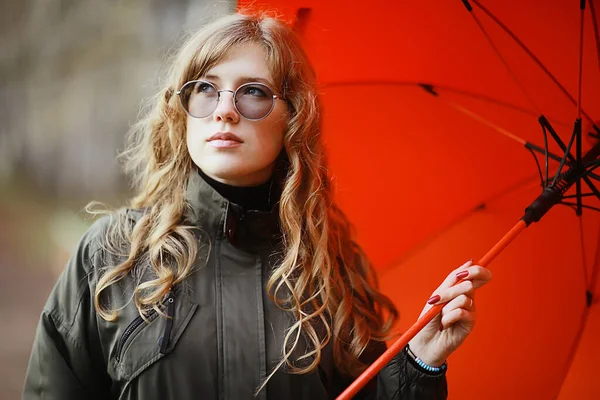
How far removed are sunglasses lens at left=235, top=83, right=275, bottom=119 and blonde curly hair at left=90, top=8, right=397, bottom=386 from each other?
0.07m

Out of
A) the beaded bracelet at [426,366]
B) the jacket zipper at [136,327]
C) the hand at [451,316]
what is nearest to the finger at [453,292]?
the hand at [451,316]

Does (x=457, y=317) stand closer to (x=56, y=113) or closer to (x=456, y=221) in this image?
(x=456, y=221)

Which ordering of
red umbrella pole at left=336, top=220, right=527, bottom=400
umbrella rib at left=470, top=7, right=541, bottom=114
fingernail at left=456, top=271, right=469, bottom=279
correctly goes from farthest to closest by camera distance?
1. umbrella rib at left=470, top=7, right=541, bottom=114
2. fingernail at left=456, top=271, right=469, bottom=279
3. red umbrella pole at left=336, top=220, right=527, bottom=400

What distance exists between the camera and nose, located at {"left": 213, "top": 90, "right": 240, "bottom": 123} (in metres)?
1.80

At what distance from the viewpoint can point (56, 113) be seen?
2.71 meters

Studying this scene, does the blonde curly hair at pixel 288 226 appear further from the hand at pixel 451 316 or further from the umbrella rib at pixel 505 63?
the umbrella rib at pixel 505 63

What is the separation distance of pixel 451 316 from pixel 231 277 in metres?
0.59

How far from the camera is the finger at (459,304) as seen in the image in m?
1.77

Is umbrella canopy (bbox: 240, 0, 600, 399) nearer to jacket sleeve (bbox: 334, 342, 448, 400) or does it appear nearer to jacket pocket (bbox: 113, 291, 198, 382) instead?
jacket sleeve (bbox: 334, 342, 448, 400)

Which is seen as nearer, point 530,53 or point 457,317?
point 457,317

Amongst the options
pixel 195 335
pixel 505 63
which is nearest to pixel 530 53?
pixel 505 63

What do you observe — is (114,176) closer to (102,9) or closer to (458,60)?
(102,9)

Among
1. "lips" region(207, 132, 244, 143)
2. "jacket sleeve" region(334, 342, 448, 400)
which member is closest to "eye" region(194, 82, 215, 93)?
"lips" region(207, 132, 244, 143)

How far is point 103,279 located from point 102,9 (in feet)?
4.53
